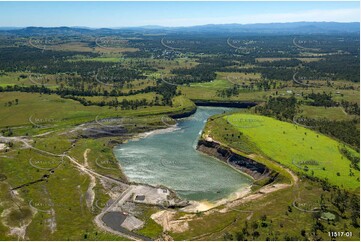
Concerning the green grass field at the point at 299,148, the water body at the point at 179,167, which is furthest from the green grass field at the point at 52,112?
the green grass field at the point at 299,148

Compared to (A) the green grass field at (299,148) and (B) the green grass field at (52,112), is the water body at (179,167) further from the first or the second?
(B) the green grass field at (52,112)

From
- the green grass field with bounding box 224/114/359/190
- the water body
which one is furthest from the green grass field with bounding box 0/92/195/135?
the green grass field with bounding box 224/114/359/190

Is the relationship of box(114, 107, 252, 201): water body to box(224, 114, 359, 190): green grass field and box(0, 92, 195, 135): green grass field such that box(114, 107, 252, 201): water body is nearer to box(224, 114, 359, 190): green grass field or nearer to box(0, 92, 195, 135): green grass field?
box(224, 114, 359, 190): green grass field

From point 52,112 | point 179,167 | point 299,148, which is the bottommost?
point 179,167

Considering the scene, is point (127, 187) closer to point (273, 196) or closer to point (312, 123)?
point (273, 196)

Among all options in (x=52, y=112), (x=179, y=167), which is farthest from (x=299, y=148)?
(x=52, y=112)

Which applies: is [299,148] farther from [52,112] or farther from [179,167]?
[52,112]

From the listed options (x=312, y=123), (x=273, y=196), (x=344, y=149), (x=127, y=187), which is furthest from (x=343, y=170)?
(x=127, y=187)

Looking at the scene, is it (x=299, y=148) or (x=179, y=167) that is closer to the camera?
(x=179, y=167)
